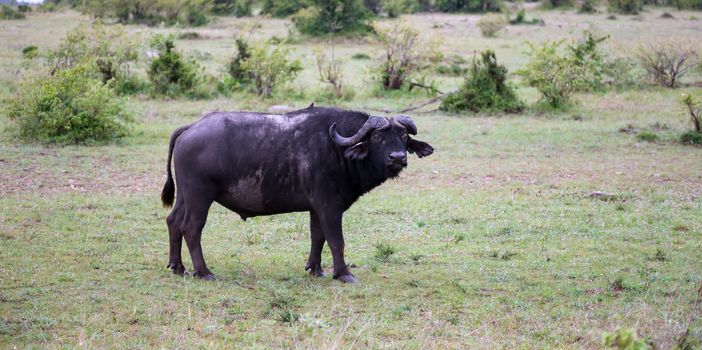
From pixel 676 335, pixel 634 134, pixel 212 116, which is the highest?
pixel 212 116

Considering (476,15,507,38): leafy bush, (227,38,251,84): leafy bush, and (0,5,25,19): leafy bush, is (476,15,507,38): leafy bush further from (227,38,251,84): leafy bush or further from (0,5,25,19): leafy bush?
(0,5,25,19): leafy bush

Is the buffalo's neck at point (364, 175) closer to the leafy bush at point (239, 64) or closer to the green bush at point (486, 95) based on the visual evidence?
the green bush at point (486, 95)

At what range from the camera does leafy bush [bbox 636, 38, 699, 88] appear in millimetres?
21562

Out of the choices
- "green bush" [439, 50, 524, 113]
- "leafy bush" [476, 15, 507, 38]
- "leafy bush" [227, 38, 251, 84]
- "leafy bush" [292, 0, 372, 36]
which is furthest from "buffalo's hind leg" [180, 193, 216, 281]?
"leafy bush" [476, 15, 507, 38]

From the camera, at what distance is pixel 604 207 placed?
10852 millimetres

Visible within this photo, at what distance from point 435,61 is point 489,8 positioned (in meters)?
24.9

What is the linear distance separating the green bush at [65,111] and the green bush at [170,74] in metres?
4.67

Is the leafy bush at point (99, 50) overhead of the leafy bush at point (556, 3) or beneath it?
overhead

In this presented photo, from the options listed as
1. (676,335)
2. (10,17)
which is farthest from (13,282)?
(10,17)

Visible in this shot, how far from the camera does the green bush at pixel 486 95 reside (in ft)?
60.8

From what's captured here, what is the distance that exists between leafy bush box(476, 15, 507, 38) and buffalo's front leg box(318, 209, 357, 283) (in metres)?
27.4

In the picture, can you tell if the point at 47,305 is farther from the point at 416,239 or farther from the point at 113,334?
the point at 416,239

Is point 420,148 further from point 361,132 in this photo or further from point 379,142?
point 361,132

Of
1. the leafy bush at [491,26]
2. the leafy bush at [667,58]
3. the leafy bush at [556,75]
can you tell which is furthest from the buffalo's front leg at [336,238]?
the leafy bush at [491,26]
